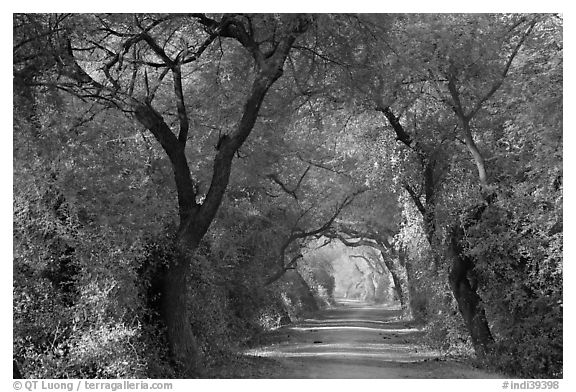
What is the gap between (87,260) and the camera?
13117 millimetres

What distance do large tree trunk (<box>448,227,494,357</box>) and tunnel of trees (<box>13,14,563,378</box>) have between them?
4 centimetres

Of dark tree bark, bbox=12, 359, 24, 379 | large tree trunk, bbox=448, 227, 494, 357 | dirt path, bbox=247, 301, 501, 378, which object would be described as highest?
large tree trunk, bbox=448, 227, 494, 357

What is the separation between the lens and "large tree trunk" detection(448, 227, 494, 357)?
56.8 feet

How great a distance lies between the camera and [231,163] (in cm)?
1545

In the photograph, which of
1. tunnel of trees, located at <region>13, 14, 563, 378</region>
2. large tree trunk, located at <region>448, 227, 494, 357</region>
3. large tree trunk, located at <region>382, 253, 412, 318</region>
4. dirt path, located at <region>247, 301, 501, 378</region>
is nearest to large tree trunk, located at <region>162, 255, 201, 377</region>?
tunnel of trees, located at <region>13, 14, 563, 378</region>

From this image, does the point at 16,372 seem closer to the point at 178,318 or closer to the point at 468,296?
the point at 178,318

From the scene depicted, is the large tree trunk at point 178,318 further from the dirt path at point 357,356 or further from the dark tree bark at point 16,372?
the dark tree bark at point 16,372

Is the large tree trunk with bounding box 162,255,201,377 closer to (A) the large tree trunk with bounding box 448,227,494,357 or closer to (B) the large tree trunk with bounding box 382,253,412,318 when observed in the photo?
(A) the large tree trunk with bounding box 448,227,494,357

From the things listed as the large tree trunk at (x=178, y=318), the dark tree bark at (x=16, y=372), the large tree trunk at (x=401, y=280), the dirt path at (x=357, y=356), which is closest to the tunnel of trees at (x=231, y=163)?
the large tree trunk at (x=178, y=318)

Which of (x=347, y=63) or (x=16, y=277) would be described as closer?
(x=16, y=277)

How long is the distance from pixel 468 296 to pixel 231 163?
6.49 metres

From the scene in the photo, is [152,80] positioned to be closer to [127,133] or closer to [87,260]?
[127,133]
